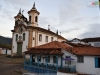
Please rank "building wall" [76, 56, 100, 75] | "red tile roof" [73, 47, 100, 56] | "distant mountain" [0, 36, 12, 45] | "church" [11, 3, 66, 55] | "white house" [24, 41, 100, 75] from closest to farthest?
"building wall" [76, 56, 100, 75] < "white house" [24, 41, 100, 75] < "red tile roof" [73, 47, 100, 56] < "church" [11, 3, 66, 55] < "distant mountain" [0, 36, 12, 45]

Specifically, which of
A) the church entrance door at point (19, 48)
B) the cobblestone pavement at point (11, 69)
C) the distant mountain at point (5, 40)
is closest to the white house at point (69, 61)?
the cobblestone pavement at point (11, 69)

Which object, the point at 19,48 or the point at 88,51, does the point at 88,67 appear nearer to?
the point at 88,51

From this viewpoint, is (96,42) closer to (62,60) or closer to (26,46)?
(26,46)

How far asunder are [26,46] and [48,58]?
13.3m

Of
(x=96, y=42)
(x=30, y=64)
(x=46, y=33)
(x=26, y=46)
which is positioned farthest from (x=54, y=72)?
(x=96, y=42)

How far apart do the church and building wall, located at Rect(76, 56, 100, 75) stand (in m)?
16.5

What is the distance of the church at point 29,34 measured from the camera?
106 feet

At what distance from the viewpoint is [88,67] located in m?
17.2

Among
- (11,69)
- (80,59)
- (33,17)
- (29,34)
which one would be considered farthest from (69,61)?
(33,17)

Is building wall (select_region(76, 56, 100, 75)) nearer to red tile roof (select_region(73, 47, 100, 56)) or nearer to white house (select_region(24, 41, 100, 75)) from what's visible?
white house (select_region(24, 41, 100, 75))

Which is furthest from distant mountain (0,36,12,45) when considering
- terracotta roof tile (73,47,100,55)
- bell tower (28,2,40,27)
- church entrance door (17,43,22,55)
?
terracotta roof tile (73,47,100,55)

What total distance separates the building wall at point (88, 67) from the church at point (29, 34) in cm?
1649

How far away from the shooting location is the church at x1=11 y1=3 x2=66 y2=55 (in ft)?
106

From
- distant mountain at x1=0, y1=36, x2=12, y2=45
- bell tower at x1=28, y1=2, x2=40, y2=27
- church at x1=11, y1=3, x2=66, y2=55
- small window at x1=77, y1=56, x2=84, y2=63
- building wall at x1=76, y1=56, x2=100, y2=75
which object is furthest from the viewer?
distant mountain at x1=0, y1=36, x2=12, y2=45
